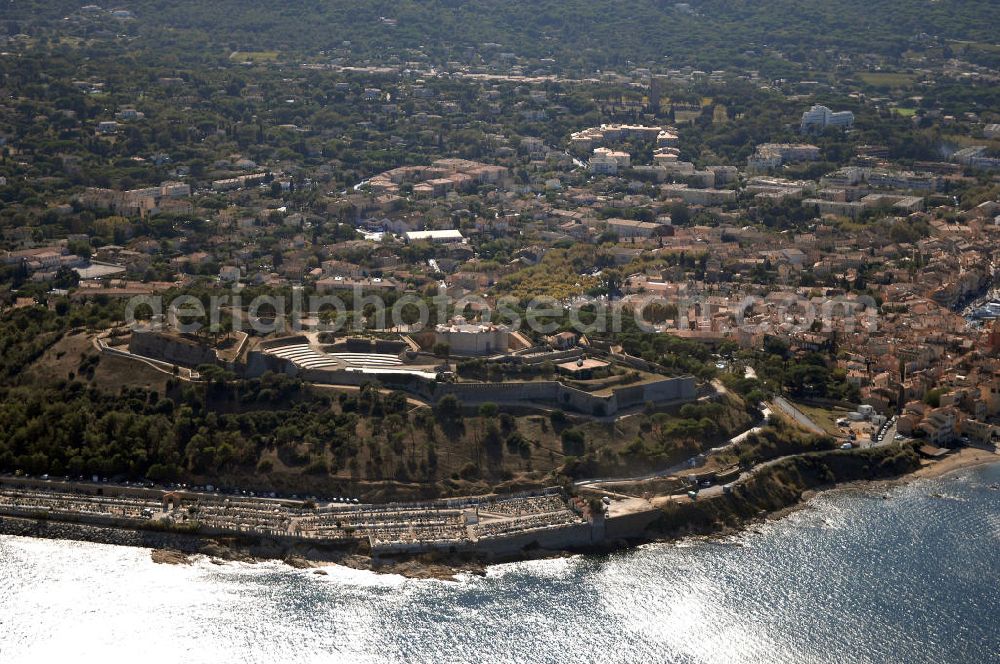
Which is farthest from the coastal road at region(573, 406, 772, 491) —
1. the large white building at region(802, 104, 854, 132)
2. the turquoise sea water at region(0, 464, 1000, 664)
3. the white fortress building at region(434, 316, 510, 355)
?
the large white building at region(802, 104, 854, 132)

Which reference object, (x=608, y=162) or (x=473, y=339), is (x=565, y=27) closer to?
(x=608, y=162)

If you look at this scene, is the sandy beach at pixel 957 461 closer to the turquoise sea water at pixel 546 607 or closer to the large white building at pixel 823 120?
the turquoise sea water at pixel 546 607

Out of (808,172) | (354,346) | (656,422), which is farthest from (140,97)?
(656,422)

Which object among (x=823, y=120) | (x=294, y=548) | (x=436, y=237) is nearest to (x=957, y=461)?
(x=294, y=548)

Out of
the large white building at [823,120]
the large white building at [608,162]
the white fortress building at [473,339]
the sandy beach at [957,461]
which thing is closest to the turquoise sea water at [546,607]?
the sandy beach at [957,461]

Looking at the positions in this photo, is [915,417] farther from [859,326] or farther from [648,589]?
[648,589]
